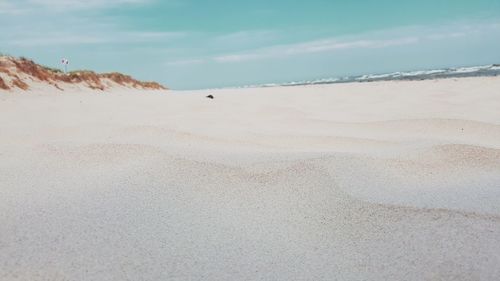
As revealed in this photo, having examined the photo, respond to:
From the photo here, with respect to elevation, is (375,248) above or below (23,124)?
below

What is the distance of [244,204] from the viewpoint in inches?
64.4

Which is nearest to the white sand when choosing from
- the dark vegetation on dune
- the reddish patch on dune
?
the reddish patch on dune

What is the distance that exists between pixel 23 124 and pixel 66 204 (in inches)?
68.3

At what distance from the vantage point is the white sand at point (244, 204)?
1.21m

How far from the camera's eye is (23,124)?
305cm

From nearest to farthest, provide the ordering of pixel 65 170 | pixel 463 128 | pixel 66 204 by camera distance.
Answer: pixel 66 204, pixel 65 170, pixel 463 128

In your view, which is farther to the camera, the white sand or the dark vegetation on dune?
the dark vegetation on dune

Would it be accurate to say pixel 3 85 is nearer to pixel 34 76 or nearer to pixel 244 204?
pixel 34 76

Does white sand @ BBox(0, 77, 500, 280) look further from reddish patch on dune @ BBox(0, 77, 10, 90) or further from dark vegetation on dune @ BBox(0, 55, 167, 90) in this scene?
dark vegetation on dune @ BBox(0, 55, 167, 90)

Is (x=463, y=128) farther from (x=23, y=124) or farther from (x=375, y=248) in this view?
(x=23, y=124)

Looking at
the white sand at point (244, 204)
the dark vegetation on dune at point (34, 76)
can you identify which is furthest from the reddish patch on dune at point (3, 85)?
the white sand at point (244, 204)

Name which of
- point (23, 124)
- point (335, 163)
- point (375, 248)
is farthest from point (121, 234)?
point (23, 124)

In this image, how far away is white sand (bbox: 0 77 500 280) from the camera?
121 centimetres

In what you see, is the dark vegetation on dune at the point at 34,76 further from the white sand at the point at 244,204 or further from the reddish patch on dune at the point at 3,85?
the white sand at the point at 244,204
